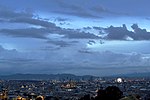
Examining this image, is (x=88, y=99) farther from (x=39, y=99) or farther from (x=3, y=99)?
(x=3, y=99)

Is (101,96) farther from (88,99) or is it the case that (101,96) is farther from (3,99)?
(3,99)

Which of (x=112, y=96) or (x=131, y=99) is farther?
(x=112, y=96)

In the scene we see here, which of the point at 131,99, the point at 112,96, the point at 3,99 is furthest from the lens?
the point at 3,99

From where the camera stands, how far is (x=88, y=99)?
7169cm

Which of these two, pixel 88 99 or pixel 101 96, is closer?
pixel 101 96

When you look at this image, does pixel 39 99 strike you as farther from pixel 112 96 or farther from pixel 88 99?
pixel 112 96

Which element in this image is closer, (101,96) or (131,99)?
(131,99)

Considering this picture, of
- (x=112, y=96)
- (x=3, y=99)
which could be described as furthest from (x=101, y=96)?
(x=3, y=99)

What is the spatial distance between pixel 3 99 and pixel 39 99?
18.9 feet

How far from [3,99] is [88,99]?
12.9m

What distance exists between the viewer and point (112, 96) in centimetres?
6216

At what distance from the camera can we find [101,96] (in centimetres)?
6244

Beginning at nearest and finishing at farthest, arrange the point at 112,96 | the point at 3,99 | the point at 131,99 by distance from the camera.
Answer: the point at 131,99
the point at 112,96
the point at 3,99

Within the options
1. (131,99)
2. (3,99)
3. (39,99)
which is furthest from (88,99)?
(131,99)
